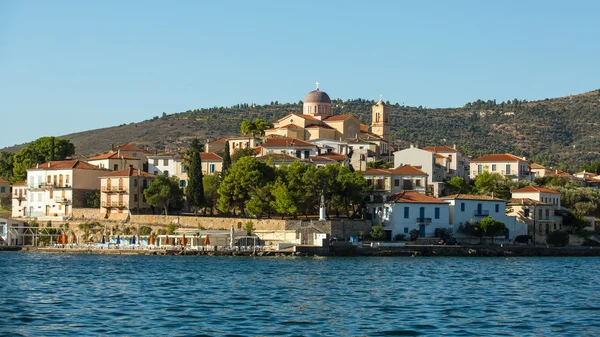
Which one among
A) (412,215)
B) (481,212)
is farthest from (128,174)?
(481,212)

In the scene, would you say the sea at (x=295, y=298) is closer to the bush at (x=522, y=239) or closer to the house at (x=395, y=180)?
the bush at (x=522, y=239)

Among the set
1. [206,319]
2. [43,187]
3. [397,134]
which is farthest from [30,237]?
[397,134]

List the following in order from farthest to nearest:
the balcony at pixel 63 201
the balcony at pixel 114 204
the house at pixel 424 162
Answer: the house at pixel 424 162 < the balcony at pixel 63 201 < the balcony at pixel 114 204

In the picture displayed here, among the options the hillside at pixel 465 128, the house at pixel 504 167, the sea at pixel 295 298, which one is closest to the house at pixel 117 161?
the sea at pixel 295 298

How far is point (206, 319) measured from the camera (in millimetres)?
28062

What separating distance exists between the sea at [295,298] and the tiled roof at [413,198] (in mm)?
12147

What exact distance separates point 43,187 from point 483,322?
57.7 m

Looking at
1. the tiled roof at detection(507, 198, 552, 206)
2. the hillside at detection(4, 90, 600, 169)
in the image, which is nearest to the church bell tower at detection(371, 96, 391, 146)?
the tiled roof at detection(507, 198, 552, 206)

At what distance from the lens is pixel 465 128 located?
164125mm

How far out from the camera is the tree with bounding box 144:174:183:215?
72.6m

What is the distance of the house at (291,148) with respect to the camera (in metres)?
82.7

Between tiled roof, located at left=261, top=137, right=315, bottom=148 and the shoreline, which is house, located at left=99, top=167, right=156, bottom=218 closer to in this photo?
the shoreline

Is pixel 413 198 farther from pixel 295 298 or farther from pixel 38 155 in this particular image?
pixel 38 155

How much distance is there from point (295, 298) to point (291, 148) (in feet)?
160
